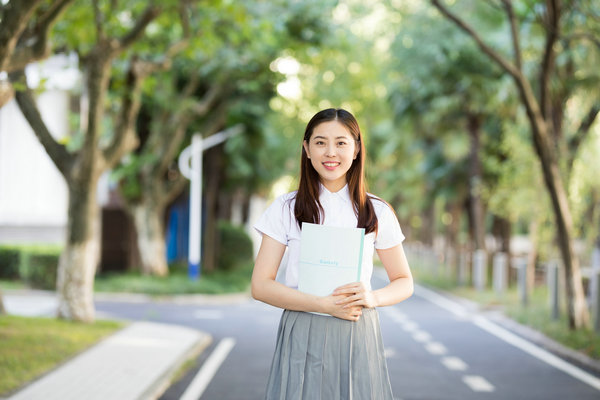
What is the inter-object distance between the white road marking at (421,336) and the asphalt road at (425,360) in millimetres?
16

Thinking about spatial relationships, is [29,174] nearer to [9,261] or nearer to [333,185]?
[9,261]

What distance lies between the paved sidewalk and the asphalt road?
0.76 feet

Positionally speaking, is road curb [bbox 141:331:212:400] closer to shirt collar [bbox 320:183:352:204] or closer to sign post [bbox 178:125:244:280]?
shirt collar [bbox 320:183:352:204]

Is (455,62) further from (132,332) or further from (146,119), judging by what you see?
(132,332)

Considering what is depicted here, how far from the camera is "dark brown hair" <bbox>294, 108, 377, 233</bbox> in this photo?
320cm

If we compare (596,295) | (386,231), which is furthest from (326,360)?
(596,295)

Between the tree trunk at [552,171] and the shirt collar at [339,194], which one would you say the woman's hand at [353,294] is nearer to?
the shirt collar at [339,194]

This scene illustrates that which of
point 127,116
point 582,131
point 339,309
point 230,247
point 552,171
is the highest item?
point 582,131

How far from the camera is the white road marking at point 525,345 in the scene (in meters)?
9.08

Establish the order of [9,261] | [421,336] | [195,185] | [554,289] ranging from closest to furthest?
[421,336] → [554,289] → [9,261] → [195,185]

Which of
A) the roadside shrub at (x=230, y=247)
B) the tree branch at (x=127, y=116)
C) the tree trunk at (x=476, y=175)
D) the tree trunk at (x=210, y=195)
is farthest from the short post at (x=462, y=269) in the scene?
the tree branch at (x=127, y=116)

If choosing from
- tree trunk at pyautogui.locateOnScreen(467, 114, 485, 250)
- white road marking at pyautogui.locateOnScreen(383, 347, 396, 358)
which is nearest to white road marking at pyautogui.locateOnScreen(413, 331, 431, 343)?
white road marking at pyautogui.locateOnScreen(383, 347, 396, 358)

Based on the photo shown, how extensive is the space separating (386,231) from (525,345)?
30.4 feet

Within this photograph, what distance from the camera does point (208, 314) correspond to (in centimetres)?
1628
